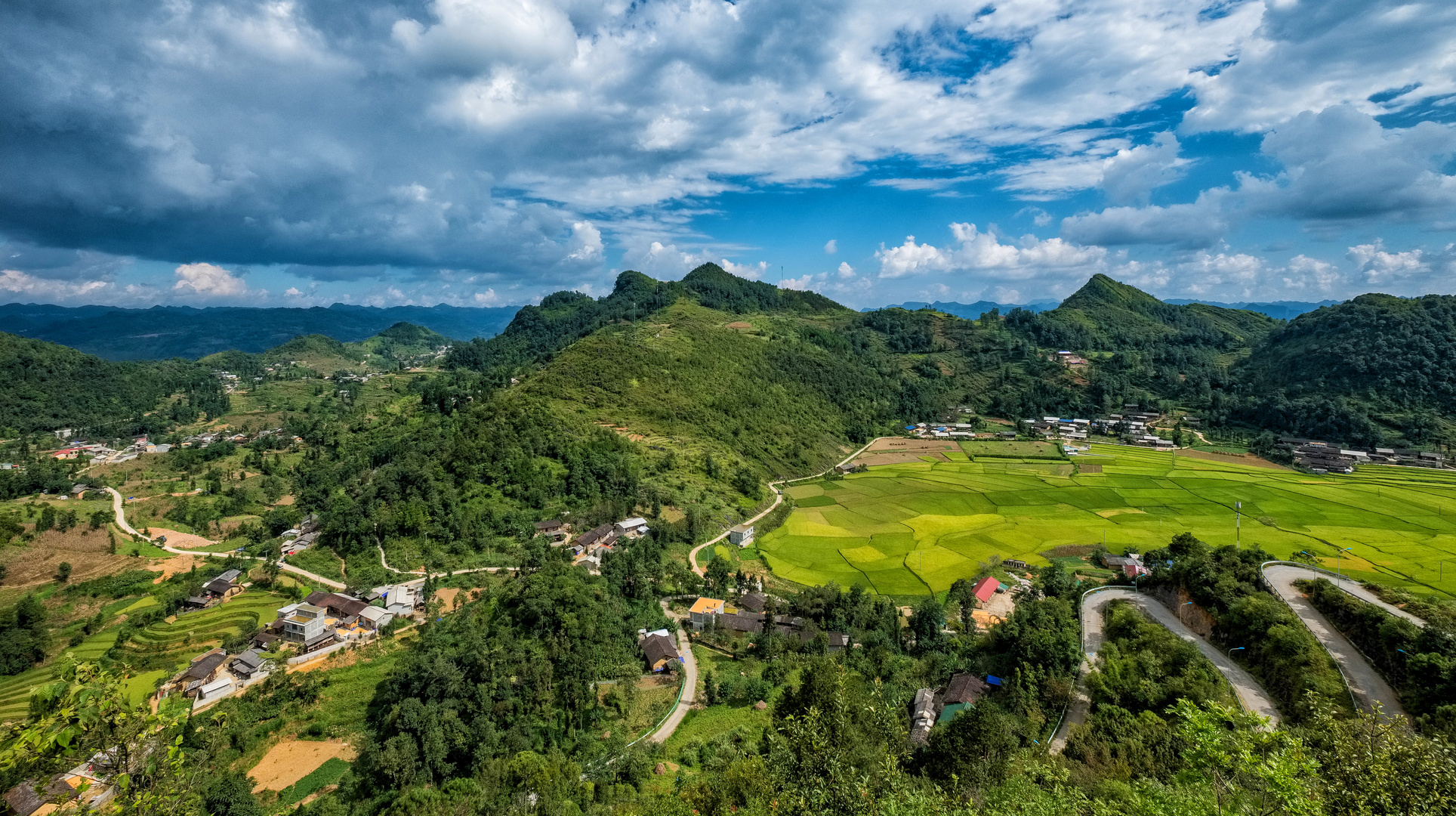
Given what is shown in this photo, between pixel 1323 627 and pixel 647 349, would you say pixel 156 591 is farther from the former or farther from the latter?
pixel 1323 627

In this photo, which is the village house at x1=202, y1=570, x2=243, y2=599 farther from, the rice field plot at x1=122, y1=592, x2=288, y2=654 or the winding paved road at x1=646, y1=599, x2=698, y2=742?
the winding paved road at x1=646, y1=599, x2=698, y2=742

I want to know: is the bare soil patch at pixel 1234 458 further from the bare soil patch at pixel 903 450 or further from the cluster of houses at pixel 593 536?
the cluster of houses at pixel 593 536

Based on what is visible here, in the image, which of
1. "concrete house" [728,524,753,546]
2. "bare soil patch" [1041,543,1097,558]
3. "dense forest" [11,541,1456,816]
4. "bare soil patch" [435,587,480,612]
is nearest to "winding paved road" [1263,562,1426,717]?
"dense forest" [11,541,1456,816]

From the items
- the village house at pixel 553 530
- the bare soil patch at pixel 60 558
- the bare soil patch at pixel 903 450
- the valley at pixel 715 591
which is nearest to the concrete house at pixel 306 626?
the valley at pixel 715 591

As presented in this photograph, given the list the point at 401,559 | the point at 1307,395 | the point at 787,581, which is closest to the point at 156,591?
the point at 401,559

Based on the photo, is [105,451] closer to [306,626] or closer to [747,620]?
[306,626]

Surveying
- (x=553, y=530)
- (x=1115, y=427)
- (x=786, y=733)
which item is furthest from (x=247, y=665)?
(x=1115, y=427)

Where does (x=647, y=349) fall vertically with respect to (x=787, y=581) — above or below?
above
